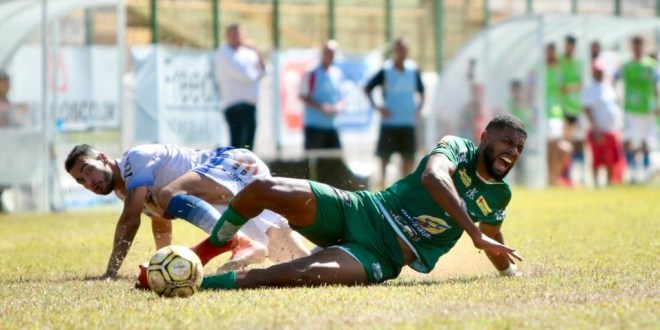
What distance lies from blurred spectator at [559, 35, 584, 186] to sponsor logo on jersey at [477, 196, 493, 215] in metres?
15.6

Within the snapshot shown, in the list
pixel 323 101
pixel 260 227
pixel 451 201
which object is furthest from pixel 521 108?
pixel 451 201

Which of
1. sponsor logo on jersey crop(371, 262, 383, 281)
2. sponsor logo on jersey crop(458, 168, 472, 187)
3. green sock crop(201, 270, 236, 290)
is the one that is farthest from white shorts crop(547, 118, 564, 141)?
green sock crop(201, 270, 236, 290)

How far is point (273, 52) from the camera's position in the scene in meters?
22.1

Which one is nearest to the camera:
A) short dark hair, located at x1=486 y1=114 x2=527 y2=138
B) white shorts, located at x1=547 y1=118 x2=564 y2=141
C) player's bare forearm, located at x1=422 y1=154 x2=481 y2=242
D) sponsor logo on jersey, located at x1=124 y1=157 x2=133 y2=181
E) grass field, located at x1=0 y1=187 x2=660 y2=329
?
grass field, located at x1=0 y1=187 x2=660 y2=329

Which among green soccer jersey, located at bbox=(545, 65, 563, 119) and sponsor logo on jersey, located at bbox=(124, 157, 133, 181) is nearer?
sponsor logo on jersey, located at bbox=(124, 157, 133, 181)

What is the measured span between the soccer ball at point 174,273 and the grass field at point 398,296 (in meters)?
0.10

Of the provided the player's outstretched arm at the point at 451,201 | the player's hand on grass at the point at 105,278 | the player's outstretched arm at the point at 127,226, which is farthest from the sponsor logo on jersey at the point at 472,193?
the player's hand on grass at the point at 105,278

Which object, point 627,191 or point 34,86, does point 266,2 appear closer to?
point 34,86

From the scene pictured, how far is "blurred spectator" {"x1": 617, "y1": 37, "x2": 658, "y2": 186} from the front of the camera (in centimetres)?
2538

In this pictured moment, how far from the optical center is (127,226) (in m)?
9.85

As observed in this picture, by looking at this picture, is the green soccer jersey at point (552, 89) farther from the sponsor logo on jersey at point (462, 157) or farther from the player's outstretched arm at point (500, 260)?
the sponsor logo on jersey at point (462, 157)

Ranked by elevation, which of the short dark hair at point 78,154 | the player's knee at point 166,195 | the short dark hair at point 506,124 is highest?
the short dark hair at point 506,124

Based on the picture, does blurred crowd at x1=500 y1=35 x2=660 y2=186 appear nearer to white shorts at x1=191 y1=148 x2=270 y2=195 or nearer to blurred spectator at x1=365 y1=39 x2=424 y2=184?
blurred spectator at x1=365 y1=39 x2=424 y2=184

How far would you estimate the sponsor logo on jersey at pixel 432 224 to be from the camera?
29.5 feet
